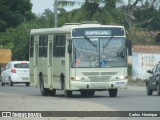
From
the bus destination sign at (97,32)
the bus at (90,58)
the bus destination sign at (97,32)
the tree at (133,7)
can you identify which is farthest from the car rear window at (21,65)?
the tree at (133,7)

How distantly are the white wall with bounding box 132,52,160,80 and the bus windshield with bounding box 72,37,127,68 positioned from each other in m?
23.3

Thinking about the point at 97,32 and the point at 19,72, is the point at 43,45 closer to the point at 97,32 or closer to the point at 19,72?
the point at 97,32

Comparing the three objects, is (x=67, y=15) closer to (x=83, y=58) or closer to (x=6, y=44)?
(x=6, y=44)

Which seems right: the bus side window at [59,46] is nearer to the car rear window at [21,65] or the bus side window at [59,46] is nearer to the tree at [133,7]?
the car rear window at [21,65]

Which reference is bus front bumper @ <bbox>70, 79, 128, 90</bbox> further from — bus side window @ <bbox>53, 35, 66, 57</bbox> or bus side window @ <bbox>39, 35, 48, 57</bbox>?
bus side window @ <bbox>39, 35, 48, 57</bbox>

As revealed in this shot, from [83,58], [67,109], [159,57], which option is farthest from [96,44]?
[159,57]

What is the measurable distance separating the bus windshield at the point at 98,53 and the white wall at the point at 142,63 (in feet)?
76.6

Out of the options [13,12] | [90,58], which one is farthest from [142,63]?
[13,12]

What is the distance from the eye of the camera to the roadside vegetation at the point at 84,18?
6788 centimetres

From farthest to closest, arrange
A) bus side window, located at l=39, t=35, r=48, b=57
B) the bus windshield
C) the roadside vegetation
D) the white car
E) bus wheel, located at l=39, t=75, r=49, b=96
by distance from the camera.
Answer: the roadside vegetation → the white car → bus wheel, located at l=39, t=75, r=49, b=96 → bus side window, located at l=39, t=35, r=48, b=57 → the bus windshield

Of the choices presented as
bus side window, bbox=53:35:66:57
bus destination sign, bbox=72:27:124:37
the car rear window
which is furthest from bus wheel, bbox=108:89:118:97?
the car rear window

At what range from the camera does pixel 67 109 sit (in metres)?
24.3

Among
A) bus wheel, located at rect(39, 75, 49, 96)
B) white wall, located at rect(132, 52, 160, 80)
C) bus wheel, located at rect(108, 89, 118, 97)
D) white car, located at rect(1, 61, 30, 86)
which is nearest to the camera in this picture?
bus wheel, located at rect(108, 89, 118, 97)

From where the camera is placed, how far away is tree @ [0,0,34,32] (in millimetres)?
90875
